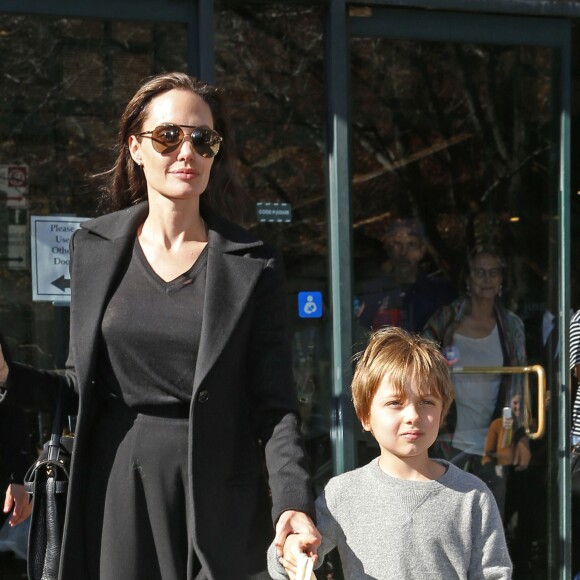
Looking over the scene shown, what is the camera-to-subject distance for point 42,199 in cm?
440

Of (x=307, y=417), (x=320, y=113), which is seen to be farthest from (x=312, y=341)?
(x=320, y=113)

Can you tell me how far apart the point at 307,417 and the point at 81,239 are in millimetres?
2276

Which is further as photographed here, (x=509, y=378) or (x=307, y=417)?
(x=509, y=378)

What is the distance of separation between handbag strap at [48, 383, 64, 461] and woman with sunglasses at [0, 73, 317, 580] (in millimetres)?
21

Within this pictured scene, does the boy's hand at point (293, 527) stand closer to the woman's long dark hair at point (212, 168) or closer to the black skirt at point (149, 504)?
the black skirt at point (149, 504)

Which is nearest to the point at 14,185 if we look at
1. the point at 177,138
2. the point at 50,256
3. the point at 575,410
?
the point at 50,256

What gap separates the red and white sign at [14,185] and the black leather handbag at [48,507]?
6.58 feet

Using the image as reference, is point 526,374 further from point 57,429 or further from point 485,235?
point 57,429

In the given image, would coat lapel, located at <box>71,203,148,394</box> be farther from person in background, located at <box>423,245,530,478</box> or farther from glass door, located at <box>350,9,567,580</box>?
person in background, located at <box>423,245,530,478</box>

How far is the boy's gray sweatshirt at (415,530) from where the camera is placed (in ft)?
8.45

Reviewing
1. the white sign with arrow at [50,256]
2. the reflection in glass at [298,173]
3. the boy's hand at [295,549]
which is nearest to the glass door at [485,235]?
the reflection in glass at [298,173]

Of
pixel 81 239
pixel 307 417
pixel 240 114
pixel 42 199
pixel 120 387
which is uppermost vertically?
pixel 240 114

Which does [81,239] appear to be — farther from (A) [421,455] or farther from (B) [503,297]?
(B) [503,297]

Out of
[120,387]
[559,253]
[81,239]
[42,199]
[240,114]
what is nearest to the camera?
[120,387]
